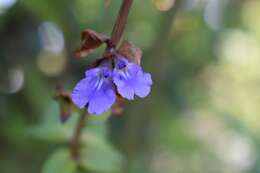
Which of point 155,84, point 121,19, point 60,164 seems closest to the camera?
point 121,19

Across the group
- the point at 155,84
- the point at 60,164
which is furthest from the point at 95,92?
the point at 155,84

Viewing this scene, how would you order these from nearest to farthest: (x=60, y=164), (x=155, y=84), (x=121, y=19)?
(x=121, y=19), (x=60, y=164), (x=155, y=84)

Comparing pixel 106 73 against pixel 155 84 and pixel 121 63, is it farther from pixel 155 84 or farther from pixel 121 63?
pixel 155 84

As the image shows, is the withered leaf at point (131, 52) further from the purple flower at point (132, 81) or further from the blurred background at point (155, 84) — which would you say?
the blurred background at point (155, 84)

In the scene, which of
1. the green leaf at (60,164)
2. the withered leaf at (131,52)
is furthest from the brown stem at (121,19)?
the green leaf at (60,164)

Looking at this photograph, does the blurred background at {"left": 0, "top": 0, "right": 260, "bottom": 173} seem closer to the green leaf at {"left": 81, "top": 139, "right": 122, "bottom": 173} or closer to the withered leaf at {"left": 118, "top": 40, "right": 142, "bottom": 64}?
the green leaf at {"left": 81, "top": 139, "right": 122, "bottom": 173}

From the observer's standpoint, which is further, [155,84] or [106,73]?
[155,84]

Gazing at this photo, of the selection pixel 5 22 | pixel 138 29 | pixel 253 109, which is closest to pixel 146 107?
pixel 138 29

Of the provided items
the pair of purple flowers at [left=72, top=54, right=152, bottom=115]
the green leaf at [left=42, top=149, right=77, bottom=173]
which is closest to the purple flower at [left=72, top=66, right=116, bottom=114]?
the pair of purple flowers at [left=72, top=54, right=152, bottom=115]
